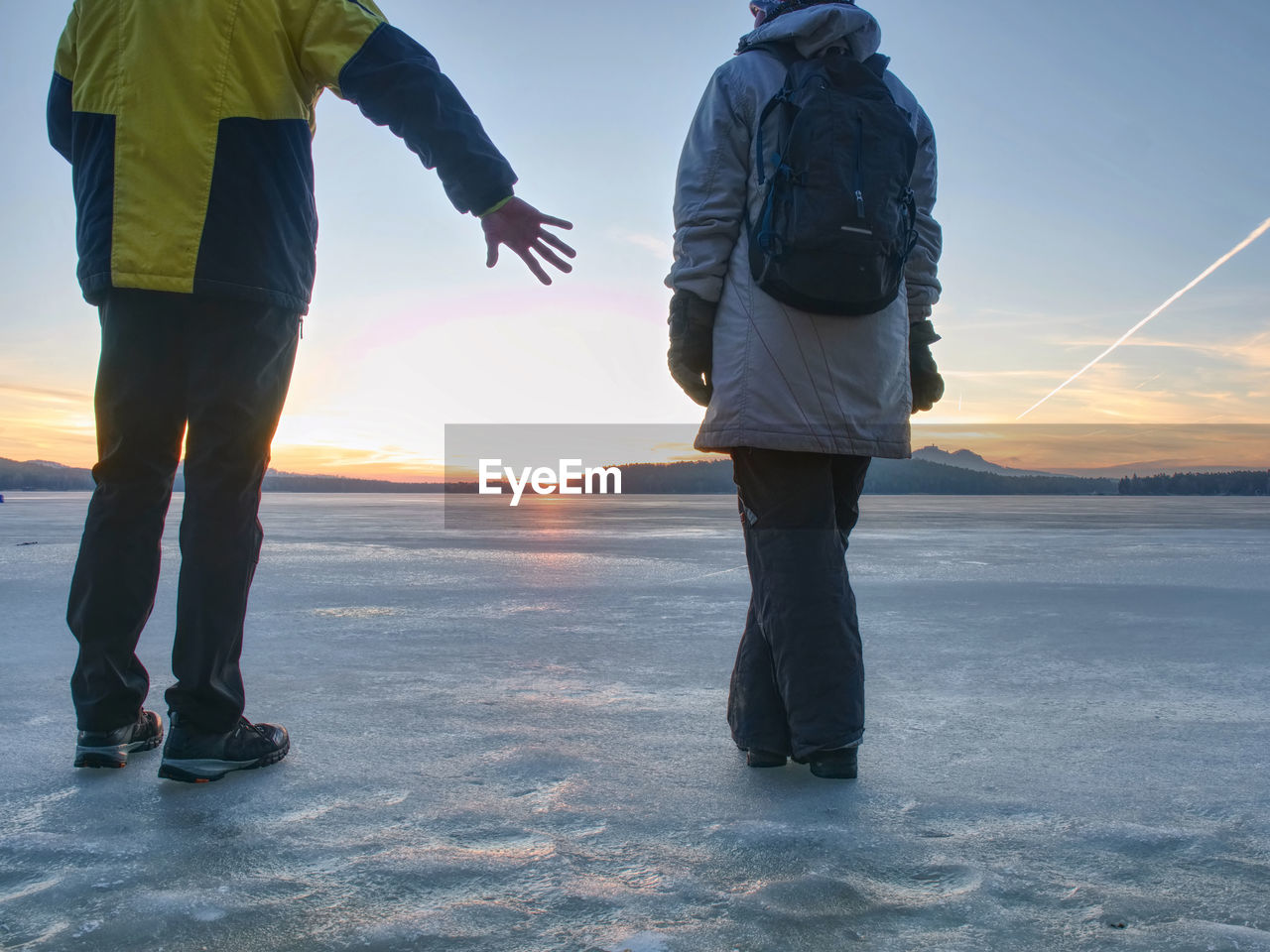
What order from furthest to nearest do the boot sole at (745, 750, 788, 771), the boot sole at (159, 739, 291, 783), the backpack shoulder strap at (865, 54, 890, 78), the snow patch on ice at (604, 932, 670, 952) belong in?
the backpack shoulder strap at (865, 54, 890, 78), the boot sole at (745, 750, 788, 771), the boot sole at (159, 739, 291, 783), the snow patch on ice at (604, 932, 670, 952)

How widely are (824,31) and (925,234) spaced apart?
20.4 inches

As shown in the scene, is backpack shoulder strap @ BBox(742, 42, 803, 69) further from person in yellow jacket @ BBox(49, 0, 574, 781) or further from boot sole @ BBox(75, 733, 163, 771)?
boot sole @ BBox(75, 733, 163, 771)

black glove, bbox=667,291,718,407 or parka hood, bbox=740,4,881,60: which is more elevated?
parka hood, bbox=740,4,881,60

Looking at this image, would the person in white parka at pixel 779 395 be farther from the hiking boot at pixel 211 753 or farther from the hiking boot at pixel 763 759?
the hiking boot at pixel 211 753

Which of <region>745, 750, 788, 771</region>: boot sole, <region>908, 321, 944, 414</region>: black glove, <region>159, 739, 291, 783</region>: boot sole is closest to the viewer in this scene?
<region>159, 739, 291, 783</region>: boot sole

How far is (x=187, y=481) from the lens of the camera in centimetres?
195

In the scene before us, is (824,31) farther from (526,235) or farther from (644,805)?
(644,805)

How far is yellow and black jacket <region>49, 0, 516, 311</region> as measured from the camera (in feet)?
6.30

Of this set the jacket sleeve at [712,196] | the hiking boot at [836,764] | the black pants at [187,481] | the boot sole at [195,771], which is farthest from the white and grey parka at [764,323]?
the boot sole at [195,771]

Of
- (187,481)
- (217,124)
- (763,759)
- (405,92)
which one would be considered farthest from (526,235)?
(763,759)

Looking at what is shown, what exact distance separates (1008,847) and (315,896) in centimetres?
101

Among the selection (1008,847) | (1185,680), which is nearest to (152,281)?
(1008,847)

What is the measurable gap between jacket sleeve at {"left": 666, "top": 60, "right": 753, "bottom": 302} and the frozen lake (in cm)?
101

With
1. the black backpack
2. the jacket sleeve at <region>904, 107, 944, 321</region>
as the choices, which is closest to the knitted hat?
the black backpack
